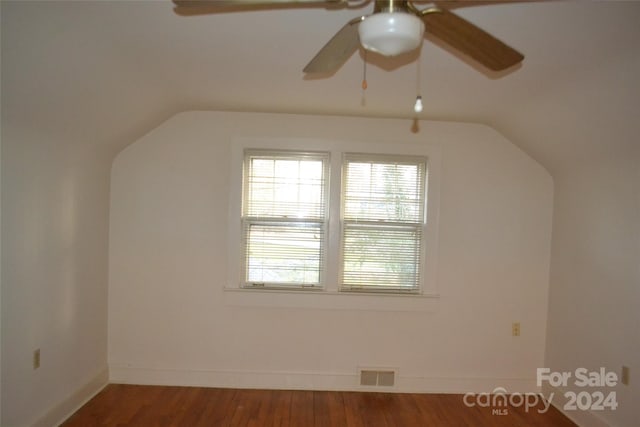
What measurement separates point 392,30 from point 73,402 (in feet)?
10.0

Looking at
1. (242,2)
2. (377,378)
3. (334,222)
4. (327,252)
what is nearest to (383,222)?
(334,222)

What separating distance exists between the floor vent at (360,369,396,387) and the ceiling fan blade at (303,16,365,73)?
243cm

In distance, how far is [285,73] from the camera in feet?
6.86

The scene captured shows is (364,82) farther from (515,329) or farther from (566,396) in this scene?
(566,396)

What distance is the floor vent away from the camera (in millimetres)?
2891

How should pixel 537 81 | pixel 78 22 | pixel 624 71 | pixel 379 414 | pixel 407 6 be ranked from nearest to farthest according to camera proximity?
pixel 407 6, pixel 78 22, pixel 624 71, pixel 537 81, pixel 379 414

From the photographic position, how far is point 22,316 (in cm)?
200

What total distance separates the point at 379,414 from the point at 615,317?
1.71 meters

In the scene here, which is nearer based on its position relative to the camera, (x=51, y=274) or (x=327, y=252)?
(x=51, y=274)

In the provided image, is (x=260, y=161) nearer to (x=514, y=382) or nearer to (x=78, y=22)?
(x=78, y=22)

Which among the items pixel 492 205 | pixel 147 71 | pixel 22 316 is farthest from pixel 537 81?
pixel 22 316

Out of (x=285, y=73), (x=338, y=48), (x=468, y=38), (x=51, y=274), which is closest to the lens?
(x=468, y=38)

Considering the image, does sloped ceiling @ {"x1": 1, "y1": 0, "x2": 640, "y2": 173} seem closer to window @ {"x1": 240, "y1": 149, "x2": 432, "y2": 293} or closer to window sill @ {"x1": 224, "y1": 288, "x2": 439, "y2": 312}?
window @ {"x1": 240, "y1": 149, "x2": 432, "y2": 293}

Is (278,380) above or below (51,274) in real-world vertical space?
below
